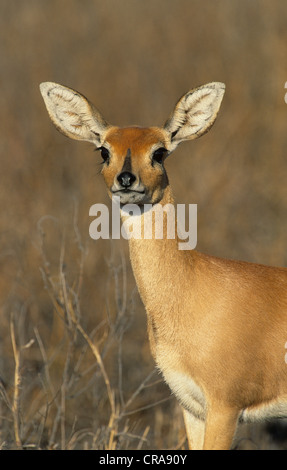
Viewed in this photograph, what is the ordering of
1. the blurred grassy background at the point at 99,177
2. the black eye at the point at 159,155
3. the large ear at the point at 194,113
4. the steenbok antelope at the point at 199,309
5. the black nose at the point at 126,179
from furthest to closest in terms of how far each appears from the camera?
1. the blurred grassy background at the point at 99,177
2. the large ear at the point at 194,113
3. the black eye at the point at 159,155
4. the steenbok antelope at the point at 199,309
5. the black nose at the point at 126,179

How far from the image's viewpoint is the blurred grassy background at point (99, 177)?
7418 mm

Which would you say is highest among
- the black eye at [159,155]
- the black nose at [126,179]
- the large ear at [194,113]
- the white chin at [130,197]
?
the large ear at [194,113]

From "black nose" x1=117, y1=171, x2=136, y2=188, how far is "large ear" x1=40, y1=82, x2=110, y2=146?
67 centimetres

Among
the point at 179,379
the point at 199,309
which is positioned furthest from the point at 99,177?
the point at 179,379

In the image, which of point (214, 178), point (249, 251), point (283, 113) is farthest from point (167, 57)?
point (249, 251)

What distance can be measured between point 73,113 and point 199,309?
1.47 m

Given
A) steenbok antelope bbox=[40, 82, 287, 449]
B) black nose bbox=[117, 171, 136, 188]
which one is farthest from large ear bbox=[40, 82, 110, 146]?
black nose bbox=[117, 171, 136, 188]

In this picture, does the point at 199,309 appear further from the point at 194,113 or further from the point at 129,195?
the point at 194,113

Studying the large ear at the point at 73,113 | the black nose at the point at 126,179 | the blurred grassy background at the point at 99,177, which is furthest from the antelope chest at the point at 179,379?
the large ear at the point at 73,113

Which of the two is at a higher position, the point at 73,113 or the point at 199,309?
the point at 73,113

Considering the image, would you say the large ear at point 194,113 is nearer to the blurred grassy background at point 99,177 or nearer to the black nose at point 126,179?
the black nose at point 126,179

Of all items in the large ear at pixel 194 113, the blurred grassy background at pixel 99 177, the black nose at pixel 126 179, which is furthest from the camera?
the blurred grassy background at pixel 99 177

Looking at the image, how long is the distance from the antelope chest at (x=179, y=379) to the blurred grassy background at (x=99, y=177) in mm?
1123

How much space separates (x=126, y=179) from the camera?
450 cm
